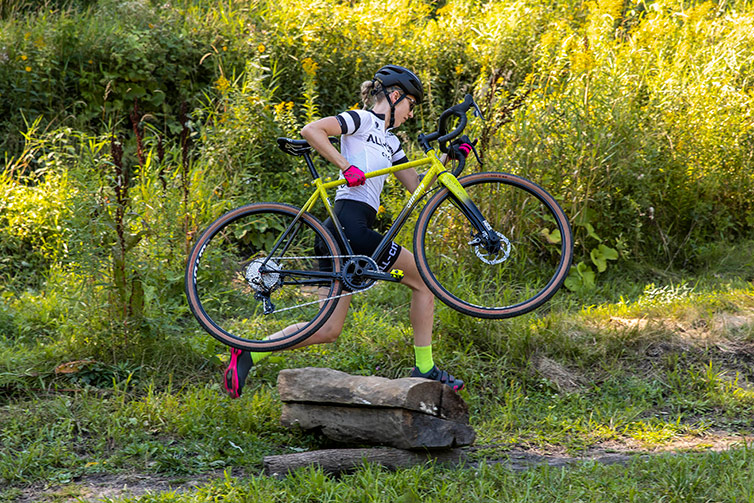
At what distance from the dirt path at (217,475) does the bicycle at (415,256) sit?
2.58 feet

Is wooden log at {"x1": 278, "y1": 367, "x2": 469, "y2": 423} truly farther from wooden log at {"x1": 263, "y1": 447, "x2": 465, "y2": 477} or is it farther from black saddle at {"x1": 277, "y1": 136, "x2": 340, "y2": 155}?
black saddle at {"x1": 277, "y1": 136, "x2": 340, "y2": 155}

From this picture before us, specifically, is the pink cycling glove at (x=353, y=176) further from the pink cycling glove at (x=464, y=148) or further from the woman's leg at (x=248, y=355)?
the woman's leg at (x=248, y=355)

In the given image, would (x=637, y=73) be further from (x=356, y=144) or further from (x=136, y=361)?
(x=136, y=361)

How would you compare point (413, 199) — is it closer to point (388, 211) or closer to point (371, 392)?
point (371, 392)

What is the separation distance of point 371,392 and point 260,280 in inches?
34.7

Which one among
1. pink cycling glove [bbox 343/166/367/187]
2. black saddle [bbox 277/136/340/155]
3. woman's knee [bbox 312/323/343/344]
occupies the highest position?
black saddle [bbox 277/136/340/155]

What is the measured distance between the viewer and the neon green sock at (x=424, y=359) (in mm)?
4664

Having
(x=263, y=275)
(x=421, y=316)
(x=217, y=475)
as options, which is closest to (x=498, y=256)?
(x=421, y=316)

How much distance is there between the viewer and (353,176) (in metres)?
4.12

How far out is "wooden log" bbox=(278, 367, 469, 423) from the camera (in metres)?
4.04

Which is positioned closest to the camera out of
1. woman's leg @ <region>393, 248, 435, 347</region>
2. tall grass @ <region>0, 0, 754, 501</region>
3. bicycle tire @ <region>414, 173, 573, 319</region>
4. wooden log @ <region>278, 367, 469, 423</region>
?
wooden log @ <region>278, 367, 469, 423</region>

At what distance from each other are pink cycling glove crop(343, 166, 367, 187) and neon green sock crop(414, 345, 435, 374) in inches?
45.5

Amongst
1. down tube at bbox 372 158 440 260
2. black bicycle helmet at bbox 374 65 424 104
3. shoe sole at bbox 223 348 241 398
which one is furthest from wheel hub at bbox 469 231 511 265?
shoe sole at bbox 223 348 241 398

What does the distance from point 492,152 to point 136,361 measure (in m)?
3.32
